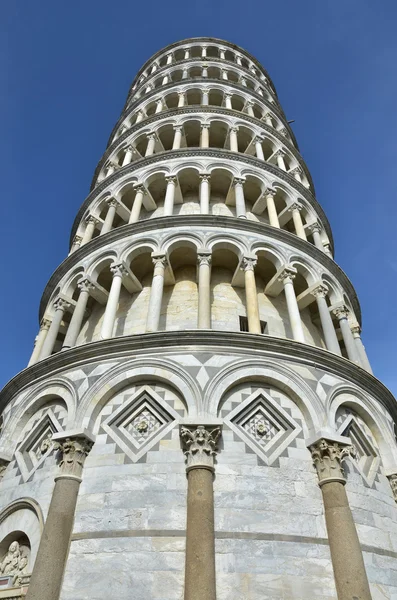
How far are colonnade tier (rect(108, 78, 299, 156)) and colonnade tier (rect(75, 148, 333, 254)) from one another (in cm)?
575

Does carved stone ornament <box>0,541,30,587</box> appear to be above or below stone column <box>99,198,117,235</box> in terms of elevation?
below

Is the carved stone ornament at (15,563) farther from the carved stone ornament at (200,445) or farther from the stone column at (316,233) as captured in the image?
the stone column at (316,233)

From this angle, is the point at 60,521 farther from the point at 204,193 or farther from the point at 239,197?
the point at 239,197

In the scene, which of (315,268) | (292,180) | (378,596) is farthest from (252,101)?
(378,596)

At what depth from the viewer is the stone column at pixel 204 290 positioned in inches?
470

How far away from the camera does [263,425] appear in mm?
10289

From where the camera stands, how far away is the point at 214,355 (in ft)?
35.6

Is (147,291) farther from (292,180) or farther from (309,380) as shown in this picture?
(292,180)

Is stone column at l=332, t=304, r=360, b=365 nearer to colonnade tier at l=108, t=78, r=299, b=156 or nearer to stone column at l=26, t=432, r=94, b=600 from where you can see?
stone column at l=26, t=432, r=94, b=600

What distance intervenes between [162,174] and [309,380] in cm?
1006

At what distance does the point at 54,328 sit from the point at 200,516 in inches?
317

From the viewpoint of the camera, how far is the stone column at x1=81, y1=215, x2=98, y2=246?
17.8 metres

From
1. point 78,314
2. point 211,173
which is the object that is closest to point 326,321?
point 78,314

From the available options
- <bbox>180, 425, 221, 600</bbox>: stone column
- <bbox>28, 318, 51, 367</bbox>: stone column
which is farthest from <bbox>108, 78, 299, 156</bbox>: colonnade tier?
<bbox>180, 425, 221, 600</bbox>: stone column
